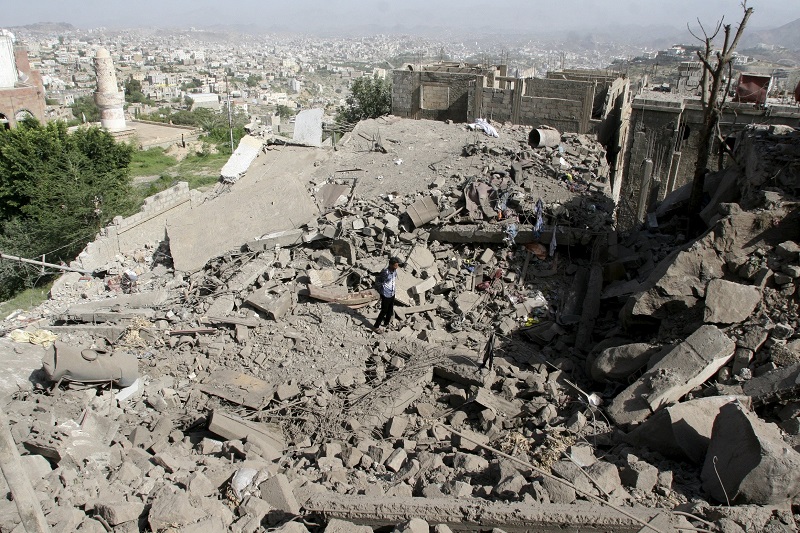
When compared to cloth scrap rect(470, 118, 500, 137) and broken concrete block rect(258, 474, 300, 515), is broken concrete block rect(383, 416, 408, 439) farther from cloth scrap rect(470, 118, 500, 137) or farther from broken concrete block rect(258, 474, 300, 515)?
cloth scrap rect(470, 118, 500, 137)

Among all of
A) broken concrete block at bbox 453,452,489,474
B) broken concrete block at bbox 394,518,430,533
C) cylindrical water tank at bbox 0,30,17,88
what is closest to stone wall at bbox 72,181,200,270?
broken concrete block at bbox 453,452,489,474

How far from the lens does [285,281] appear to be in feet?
28.9

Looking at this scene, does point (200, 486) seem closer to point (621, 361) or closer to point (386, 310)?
point (386, 310)

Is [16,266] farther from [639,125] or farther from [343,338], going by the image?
[639,125]

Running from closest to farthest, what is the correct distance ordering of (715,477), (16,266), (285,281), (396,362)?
(715,477) < (396,362) < (285,281) < (16,266)

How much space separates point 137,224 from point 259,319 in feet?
17.6

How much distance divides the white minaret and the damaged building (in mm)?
22437

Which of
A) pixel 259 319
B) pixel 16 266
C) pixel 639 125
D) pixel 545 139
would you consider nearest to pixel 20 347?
pixel 259 319

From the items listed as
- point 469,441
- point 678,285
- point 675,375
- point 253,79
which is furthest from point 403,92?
point 253,79

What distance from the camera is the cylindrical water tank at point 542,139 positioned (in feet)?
41.4

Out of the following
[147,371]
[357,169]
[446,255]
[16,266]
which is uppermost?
[357,169]

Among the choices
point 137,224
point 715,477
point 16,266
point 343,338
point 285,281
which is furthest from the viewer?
point 16,266

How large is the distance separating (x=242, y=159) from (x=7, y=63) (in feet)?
71.8

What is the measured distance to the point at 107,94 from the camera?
30.9 metres
